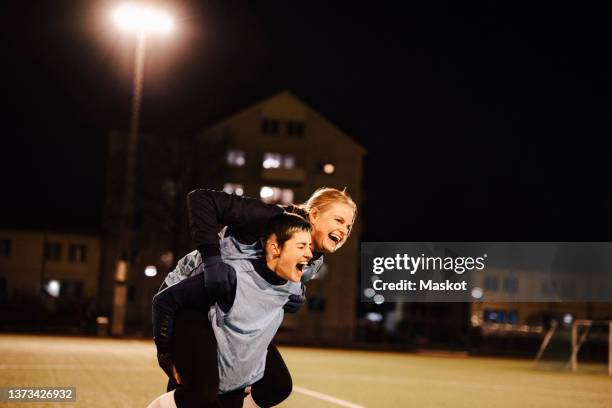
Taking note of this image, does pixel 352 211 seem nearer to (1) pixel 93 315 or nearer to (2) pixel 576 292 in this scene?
(1) pixel 93 315

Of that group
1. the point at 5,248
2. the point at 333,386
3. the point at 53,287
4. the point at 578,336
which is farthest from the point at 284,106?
the point at 333,386

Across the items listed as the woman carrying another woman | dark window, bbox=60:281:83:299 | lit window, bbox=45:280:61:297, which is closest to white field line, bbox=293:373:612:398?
the woman carrying another woman

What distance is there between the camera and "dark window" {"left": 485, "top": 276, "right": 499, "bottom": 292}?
6775cm

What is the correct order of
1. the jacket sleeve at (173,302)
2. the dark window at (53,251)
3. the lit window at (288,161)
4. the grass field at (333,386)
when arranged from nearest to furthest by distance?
the jacket sleeve at (173,302)
the grass field at (333,386)
the lit window at (288,161)
the dark window at (53,251)

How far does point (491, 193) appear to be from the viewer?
70.2 meters

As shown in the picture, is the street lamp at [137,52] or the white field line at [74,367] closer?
the white field line at [74,367]

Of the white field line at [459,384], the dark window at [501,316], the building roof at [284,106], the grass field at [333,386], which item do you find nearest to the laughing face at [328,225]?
the grass field at [333,386]

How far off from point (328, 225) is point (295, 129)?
55197mm

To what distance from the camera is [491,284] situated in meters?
68.0

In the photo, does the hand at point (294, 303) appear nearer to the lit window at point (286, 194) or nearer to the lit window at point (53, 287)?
the lit window at point (286, 194)

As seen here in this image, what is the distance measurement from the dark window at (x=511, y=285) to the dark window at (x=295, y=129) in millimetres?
20331

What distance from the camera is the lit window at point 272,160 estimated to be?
58.2 m

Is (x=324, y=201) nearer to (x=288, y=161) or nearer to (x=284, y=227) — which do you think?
(x=284, y=227)

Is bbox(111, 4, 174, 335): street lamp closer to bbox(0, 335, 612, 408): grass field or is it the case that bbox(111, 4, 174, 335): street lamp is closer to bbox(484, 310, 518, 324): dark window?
bbox(0, 335, 612, 408): grass field
